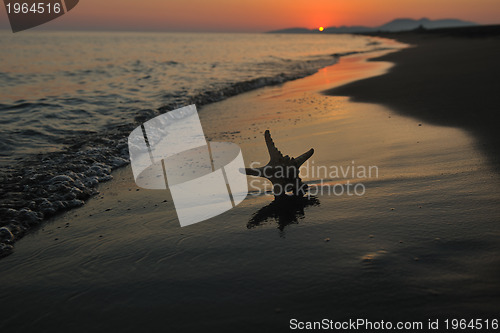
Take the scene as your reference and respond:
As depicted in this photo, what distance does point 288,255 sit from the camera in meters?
2.86

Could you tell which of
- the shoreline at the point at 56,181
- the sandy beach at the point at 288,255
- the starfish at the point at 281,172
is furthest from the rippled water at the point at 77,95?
the starfish at the point at 281,172

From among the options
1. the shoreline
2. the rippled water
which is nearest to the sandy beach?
the shoreline

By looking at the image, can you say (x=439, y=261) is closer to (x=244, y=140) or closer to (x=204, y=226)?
(x=204, y=226)

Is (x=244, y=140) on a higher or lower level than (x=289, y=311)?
higher

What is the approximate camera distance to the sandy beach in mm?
2277

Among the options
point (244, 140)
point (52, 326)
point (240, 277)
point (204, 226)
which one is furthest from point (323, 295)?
point (244, 140)

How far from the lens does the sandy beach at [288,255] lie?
2277 millimetres

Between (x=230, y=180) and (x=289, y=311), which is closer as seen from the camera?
(x=289, y=311)

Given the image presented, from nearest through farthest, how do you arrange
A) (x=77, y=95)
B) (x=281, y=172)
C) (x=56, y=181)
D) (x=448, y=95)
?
(x=281, y=172) < (x=56, y=181) < (x=448, y=95) < (x=77, y=95)

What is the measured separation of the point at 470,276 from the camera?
238 cm

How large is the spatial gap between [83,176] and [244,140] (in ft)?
8.91

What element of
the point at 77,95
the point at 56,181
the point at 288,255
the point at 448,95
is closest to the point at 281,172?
the point at 288,255

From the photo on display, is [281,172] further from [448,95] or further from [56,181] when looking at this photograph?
[448,95]

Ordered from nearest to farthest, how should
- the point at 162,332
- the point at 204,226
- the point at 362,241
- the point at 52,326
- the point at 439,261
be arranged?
the point at 162,332 → the point at 52,326 → the point at 439,261 → the point at 362,241 → the point at 204,226
